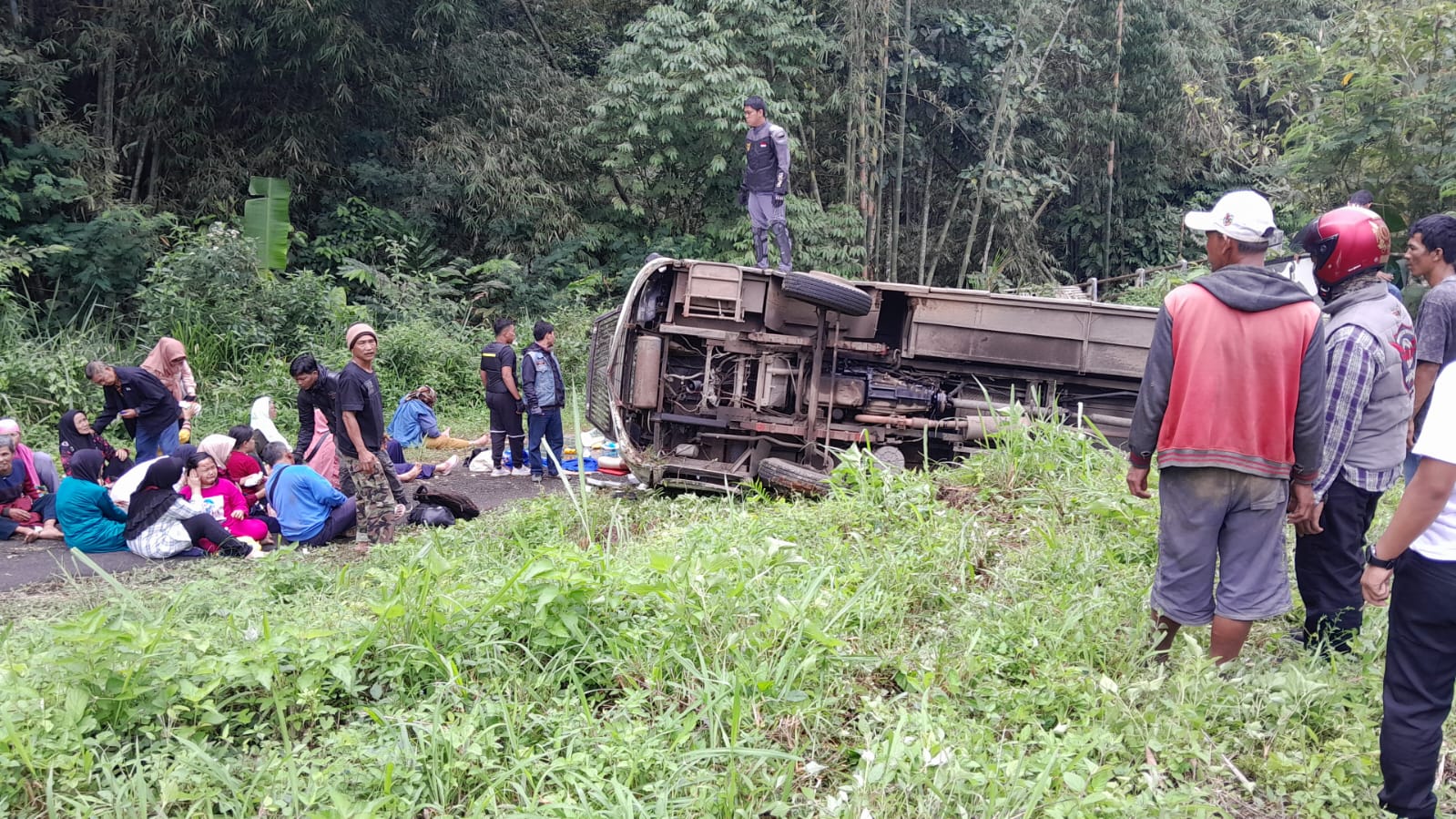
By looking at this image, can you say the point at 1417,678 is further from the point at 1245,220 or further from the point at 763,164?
the point at 763,164

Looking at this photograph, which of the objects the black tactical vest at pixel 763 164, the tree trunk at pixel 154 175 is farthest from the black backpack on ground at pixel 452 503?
the tree trunk at pixel 154 175

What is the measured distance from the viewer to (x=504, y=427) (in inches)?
378

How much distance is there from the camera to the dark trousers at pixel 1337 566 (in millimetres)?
3473

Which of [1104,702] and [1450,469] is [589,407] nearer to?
[1104,702]

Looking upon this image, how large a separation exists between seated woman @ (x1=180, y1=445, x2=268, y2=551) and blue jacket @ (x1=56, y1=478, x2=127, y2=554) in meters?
0.54

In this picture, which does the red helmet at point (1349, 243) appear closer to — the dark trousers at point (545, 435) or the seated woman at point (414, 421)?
the dark trousers at point (545, 435)

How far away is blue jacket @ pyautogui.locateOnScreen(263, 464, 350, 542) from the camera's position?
705cm

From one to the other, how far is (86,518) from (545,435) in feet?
12.5

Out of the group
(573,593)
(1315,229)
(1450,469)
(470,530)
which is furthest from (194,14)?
(1450,469)

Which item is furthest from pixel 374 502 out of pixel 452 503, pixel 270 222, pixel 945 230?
pixel 945 230

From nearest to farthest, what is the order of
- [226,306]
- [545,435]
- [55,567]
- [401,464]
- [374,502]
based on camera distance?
[374,502] < [55,567] < [545,435] < [401,464] < [226,306]

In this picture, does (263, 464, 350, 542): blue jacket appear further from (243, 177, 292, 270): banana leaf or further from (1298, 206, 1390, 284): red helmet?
(243, 177, 292, 270): banana leaf

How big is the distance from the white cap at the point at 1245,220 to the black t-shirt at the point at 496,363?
6.95m

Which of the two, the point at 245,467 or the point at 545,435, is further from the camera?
the point at 545,435
